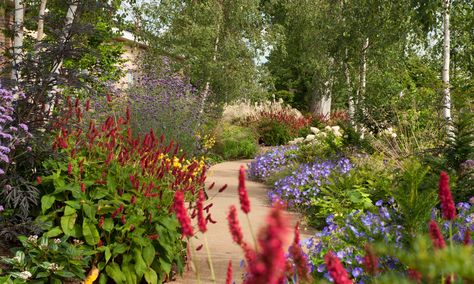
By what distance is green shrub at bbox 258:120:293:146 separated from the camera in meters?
18.6

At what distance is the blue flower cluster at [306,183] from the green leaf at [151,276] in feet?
11.9

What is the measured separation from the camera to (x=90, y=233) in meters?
3.75

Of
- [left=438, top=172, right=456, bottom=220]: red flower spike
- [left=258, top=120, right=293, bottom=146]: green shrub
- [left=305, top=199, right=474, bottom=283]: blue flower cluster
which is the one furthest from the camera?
[left=258, top=120, right=293, bottom=146]: green shrub

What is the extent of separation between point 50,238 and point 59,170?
48cm

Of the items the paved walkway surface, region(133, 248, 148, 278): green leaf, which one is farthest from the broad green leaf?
the paved walkway surface

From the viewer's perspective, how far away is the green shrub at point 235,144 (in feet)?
52.5

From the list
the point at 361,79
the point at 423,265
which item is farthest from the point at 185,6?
the point at 423,265

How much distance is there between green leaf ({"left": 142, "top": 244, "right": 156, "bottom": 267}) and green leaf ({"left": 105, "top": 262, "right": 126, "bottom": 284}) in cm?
19

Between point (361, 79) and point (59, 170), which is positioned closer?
point (59, 170)

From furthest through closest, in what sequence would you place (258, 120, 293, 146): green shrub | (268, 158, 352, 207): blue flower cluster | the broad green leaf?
(258, 120, 293, 146): green shrub
(268, 158, 352, 207): blue flower cluster
the broad green leaf

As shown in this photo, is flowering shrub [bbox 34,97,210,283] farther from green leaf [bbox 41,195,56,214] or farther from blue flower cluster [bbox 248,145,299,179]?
blue flower cluster [bbox 248,145,299,179]

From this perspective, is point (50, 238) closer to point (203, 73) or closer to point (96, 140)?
point (96, 140)

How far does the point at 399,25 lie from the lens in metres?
11.8

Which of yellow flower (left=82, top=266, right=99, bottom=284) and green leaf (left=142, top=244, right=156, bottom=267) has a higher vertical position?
green leaf (left=142, top=244, right=156, bottom=267)
